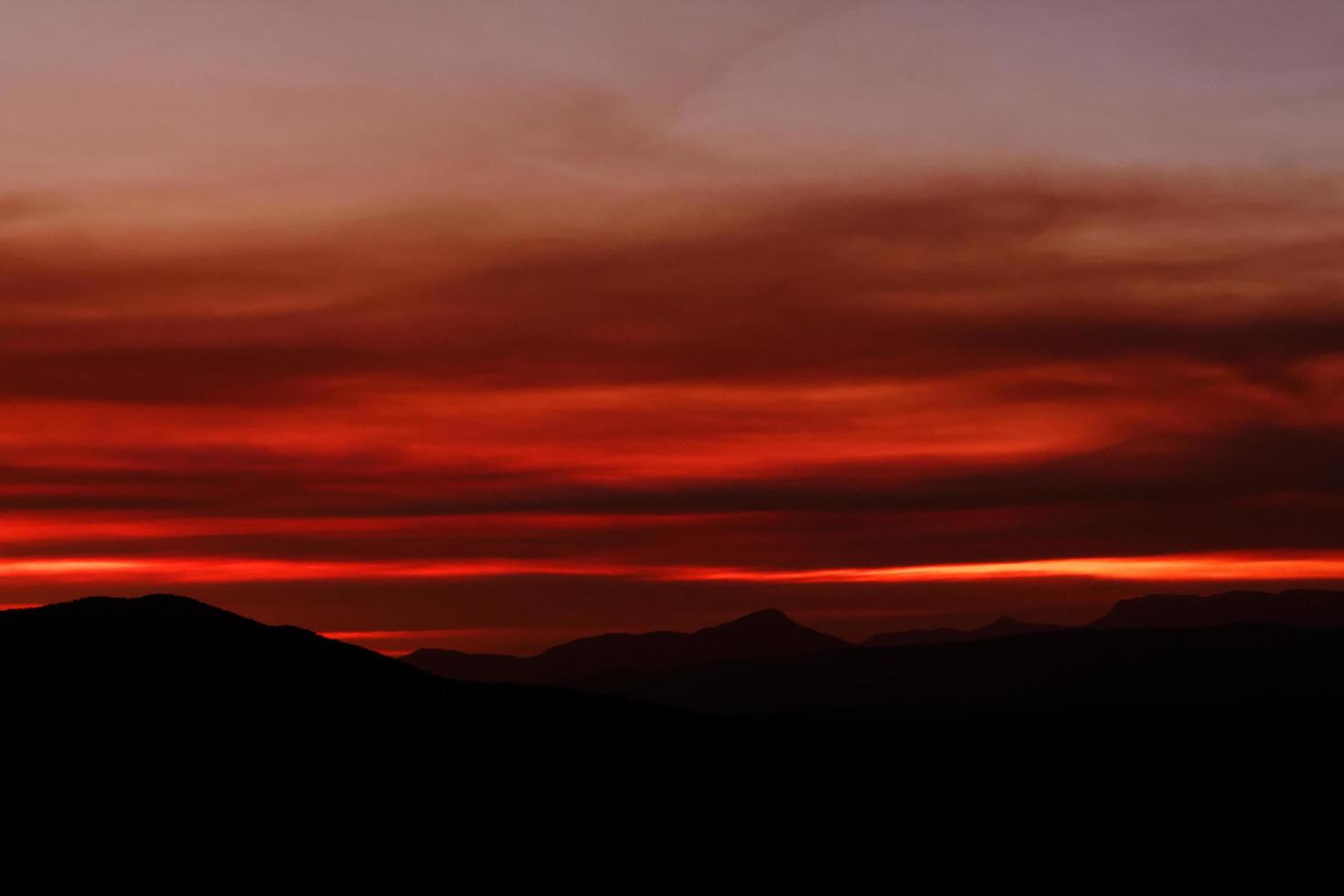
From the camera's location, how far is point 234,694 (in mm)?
81312

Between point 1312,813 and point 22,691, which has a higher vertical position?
point 22,691

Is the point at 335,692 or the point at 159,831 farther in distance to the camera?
the point at 335,692

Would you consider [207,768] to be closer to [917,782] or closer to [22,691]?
[22,691]

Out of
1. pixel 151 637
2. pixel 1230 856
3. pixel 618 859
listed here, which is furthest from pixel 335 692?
pixel 1230 856

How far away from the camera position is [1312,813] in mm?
77125

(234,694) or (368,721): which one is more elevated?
Answer: (234,694)

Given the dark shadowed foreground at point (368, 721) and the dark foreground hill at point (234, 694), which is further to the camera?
the dark foreground hill at point (234, 694)

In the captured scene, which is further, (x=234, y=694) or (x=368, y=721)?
(x=234, y=694)

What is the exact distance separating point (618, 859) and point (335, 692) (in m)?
26.8

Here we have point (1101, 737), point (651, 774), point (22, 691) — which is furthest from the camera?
point (1101, 737)

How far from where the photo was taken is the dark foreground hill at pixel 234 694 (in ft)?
250

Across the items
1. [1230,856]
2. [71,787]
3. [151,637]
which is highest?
[151,637]

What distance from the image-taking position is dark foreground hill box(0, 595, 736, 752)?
7631cm

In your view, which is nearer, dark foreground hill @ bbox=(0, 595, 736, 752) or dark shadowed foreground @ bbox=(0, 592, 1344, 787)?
dark shadowed foreground @ bbox=(0, 592, 1344, 787)
